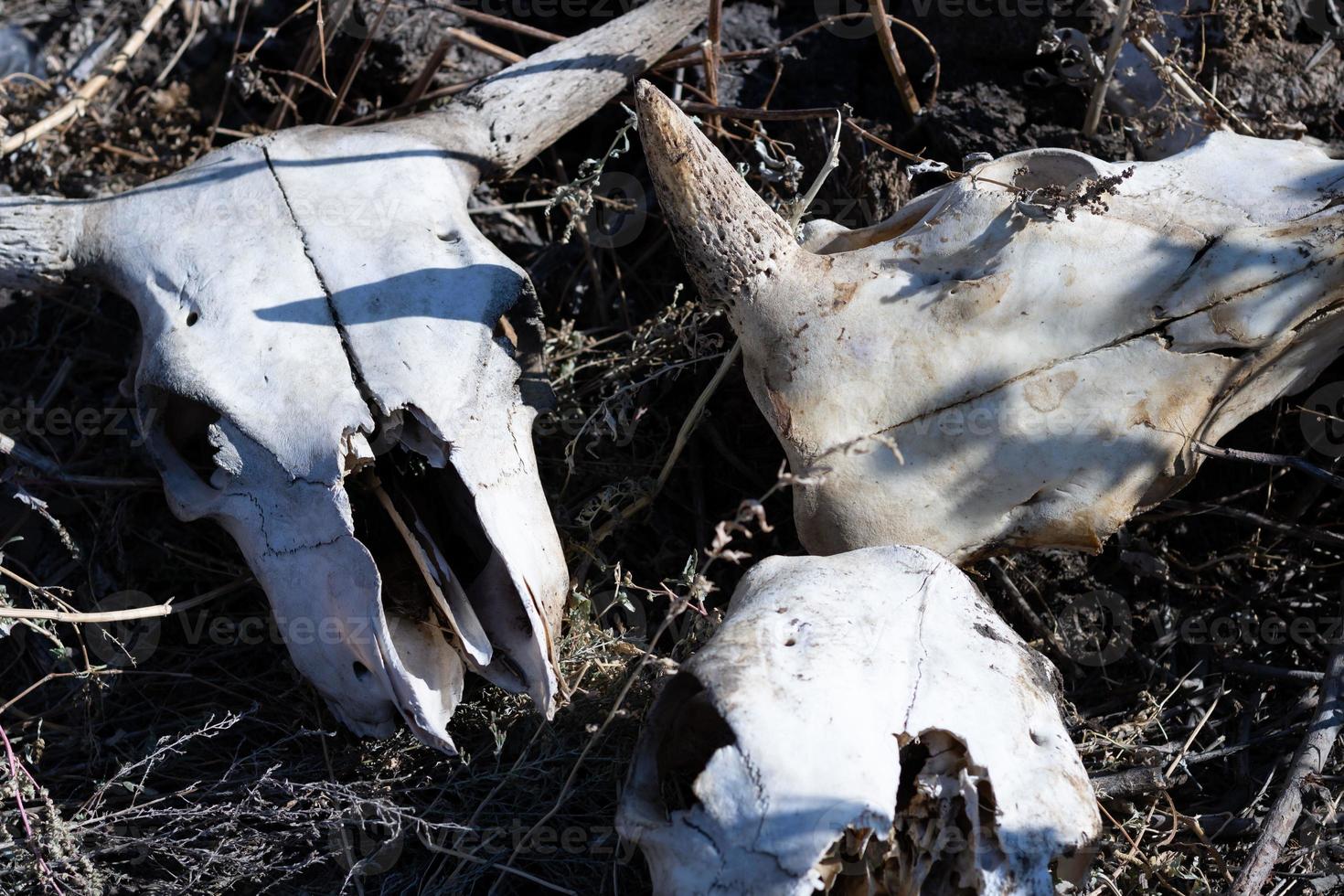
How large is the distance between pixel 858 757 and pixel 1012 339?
99 centimetres

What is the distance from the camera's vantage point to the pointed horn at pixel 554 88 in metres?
3.18

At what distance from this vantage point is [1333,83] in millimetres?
3461

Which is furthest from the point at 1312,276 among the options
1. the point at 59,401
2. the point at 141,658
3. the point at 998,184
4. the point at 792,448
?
the point at 59,401

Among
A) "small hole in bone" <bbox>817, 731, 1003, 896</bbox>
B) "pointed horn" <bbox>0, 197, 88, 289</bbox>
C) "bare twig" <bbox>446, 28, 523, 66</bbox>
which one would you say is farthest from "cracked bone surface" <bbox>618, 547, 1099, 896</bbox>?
"bare twig" <bbox>446, 28, 523, 66</bbox>

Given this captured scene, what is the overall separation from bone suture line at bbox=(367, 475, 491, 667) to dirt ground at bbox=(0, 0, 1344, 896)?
1.01ft

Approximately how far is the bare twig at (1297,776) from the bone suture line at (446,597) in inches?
63.4

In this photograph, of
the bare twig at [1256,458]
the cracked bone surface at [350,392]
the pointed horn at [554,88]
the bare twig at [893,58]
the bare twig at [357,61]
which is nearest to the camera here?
the cracked bone surface at [350,392]

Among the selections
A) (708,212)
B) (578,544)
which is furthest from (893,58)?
(578,544)

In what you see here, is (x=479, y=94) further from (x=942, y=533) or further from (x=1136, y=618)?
(x=1136, y=618)

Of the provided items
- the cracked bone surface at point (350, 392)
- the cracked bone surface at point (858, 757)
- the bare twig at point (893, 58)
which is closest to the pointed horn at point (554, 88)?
the cracked bone surface at point (350, 392)

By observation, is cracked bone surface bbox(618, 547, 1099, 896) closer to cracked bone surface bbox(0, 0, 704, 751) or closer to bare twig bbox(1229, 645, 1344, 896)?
cracked bone surface bbox(0, 0, 704, 751)

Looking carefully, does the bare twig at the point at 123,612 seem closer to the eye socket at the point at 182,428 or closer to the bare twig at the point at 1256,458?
the eye socket at the point at 182,428

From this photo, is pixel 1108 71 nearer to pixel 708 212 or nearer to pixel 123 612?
pixel 708 212

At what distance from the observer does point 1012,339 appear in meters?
2.60
